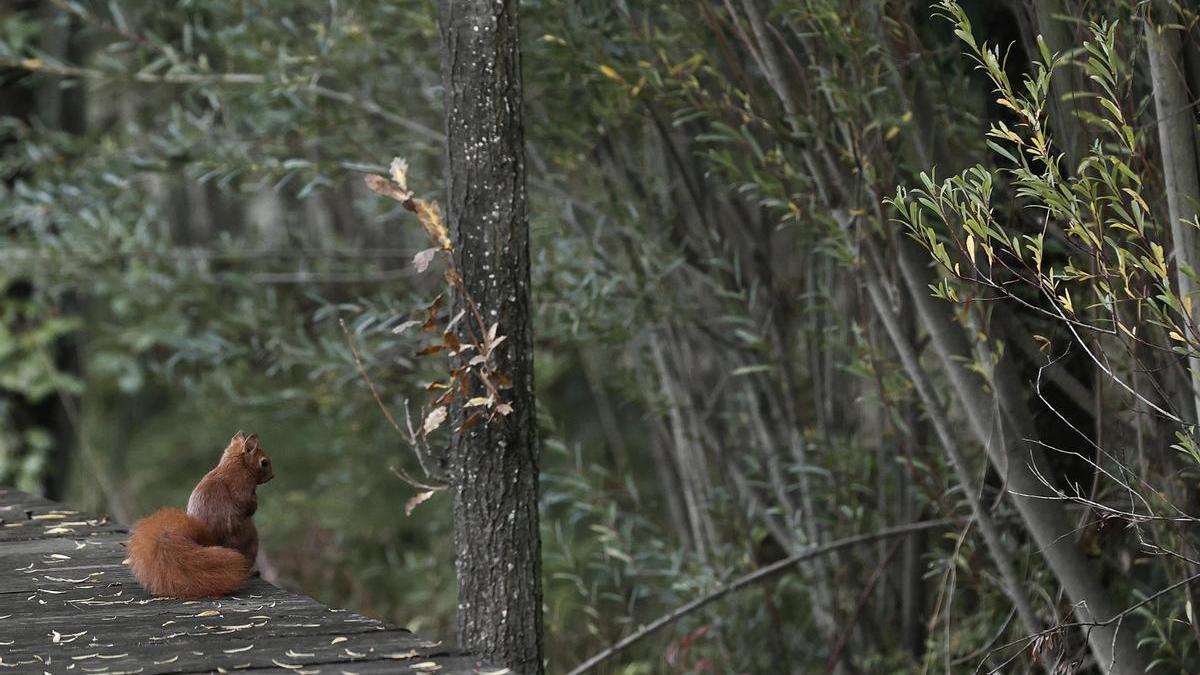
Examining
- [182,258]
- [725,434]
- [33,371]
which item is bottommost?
[725,434]

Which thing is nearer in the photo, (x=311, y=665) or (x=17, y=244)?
(x=311, y=665)

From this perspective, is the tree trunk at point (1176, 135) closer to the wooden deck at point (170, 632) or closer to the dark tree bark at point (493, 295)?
the dark tree bark at point (493, 295)

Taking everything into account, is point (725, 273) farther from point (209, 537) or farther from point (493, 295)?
point (209, 537)

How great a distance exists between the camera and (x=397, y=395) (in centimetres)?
517

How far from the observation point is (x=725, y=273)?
4.11 meters

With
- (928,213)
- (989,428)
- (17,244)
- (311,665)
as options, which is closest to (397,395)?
(17,244)

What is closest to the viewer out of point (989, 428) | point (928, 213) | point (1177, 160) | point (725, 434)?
point (1177, 160)

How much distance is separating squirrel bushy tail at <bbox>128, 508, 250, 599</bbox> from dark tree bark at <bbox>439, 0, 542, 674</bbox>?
1.53 ft

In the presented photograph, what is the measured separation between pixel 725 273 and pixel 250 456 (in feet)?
5.67

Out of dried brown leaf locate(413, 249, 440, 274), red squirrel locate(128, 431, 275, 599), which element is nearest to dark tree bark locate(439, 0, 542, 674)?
dried brown leaf locate(413, 249, 440, 274)

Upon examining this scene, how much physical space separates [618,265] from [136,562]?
72.6 inches

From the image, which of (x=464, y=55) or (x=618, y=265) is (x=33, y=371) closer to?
(x=618, y=265)

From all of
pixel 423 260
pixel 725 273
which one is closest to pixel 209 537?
pixel 423 260

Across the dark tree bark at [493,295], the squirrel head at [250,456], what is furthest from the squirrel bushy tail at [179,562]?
the dark tree bark at [493,295]
